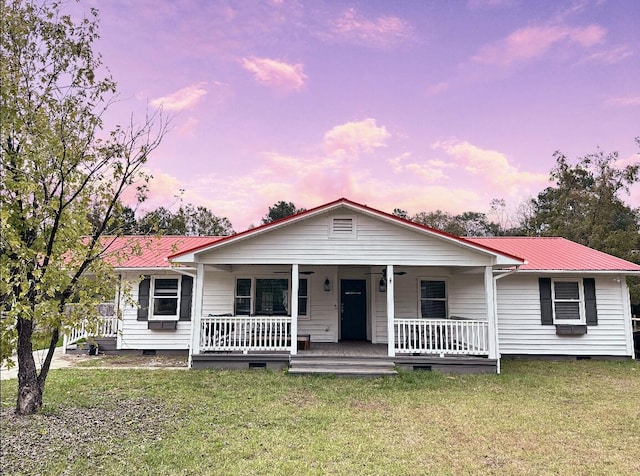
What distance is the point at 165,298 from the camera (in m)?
11.8

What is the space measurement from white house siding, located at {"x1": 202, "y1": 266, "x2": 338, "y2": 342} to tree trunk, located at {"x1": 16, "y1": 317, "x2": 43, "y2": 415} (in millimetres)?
6127

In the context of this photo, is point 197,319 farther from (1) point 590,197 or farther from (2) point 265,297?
(1) point 590,197

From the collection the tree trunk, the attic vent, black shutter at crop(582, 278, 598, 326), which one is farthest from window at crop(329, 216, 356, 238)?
black shutter at crop(582, 278, 598, 326)

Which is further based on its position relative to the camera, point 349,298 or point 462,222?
point 462,222

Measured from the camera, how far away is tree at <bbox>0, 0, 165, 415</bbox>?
5.05 m

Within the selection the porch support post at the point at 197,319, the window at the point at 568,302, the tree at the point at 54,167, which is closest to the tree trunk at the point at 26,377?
the tree at the point at 54,167

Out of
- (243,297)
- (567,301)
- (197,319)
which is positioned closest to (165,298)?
(243,297)

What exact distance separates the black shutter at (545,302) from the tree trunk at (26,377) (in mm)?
12011

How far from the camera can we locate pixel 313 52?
1270 cm

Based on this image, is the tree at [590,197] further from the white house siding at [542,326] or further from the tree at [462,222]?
the tree at [462,222]

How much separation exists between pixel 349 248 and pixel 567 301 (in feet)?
22.6

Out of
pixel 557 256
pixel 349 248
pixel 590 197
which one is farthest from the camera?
pixel 590 197

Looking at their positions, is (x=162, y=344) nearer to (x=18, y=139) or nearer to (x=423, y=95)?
(x=18, y=139)

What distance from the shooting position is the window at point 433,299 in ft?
38.9
